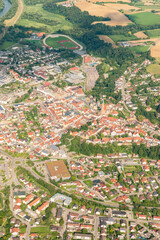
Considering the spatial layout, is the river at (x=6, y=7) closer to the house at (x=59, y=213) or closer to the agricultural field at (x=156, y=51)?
the agricultural field at (x=156, y=51)

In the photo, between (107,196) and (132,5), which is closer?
(107,196)

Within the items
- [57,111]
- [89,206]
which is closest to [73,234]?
[89,206]

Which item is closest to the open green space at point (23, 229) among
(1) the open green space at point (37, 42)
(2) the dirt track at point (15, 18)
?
(1) the open green space at point (37, 42)

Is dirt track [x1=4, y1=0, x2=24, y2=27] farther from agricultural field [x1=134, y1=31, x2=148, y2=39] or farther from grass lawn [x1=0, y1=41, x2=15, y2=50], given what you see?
agricultural field [x1=134, y1=31, x2=148, y2=39]

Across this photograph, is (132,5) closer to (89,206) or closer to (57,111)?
(57,111)

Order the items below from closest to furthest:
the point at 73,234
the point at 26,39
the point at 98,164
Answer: the point at 73,234 < the point at 98,164 < the point at 26,39

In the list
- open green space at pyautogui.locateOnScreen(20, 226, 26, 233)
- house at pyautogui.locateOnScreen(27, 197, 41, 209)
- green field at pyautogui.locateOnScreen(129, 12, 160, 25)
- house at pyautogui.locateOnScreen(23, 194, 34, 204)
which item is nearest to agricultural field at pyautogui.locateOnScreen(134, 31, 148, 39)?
green field at pyautogui.locateOnScreen(129, 12, 160, 25)
